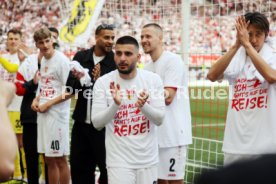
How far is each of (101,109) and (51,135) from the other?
5.56 feet

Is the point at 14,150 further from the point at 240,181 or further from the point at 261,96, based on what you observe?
the point at 261,96

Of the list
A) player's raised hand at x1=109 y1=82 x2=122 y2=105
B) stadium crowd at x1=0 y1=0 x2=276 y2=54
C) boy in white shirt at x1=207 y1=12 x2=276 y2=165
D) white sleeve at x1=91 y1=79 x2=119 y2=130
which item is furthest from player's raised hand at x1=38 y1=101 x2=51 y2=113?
stadium crowd at x1=0 y1=0 x2=276 y2=54

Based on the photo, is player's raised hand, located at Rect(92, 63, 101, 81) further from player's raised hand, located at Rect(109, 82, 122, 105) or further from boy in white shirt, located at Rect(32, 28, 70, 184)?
player's raised hand, located at Rect(109, 82, 122, 105)

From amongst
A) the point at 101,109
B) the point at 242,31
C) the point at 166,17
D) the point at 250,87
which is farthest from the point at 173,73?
the point at 166,17

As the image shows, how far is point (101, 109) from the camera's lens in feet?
17.0

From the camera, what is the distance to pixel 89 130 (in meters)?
6.20

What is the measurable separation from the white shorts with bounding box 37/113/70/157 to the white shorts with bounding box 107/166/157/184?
170 cm

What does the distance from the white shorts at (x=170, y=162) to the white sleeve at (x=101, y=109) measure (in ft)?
3.14

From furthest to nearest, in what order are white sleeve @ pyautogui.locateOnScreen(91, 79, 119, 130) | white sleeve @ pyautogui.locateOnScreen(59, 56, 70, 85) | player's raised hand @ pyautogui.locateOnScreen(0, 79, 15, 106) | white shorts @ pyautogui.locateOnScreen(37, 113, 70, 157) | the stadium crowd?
the stadium crowd < white shorts @ pyautogui.locateOnScreen(37, 113, 70, 157) < white sleeve @ pyautogui.locateOnScreen(59, 56, 70, 85) < white sleeve @ pyautogui.locateOnScreen(91, 79, 119, 130) < player's raised hand @ pyautogui.locateOnScreen(0, 79, 15, 106)

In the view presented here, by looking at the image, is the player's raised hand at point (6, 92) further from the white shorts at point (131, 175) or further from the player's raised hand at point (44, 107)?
the player's raised hand at point (44, 107)

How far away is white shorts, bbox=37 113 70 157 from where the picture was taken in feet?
22.0

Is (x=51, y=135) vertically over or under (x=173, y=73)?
under

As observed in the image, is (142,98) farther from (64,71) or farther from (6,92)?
(6,92)

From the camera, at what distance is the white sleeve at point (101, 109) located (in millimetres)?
4988
